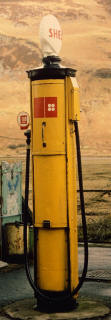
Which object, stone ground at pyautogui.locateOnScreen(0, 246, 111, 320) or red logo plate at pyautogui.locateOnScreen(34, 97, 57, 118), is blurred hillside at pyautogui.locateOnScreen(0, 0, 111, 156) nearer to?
stone ground at pyautogui.locateOnScreen(0, 246, 111, 320)

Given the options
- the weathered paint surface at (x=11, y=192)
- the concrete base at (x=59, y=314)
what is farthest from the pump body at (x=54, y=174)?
the weathered paint surface at (x=11, y=192)

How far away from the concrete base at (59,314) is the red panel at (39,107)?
6.28ft

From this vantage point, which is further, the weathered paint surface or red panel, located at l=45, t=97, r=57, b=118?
the weathered paint surface

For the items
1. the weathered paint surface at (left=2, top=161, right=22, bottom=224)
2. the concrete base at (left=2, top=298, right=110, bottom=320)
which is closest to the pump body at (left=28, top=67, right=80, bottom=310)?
the concrete base at (left=2, top=298, right=110, bottom=320)

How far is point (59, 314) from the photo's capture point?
20.3 ft

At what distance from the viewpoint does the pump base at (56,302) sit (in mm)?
6223

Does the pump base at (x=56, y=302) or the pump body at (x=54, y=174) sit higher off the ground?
the pump body at (x=54, y=174)

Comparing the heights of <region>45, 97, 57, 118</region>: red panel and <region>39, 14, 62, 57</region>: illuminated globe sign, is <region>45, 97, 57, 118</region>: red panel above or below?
below

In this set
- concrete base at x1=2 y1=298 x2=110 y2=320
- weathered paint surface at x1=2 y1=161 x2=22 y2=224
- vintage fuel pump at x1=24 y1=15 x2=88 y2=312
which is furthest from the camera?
weathered paint surface at x1=2 y1=161 x2=22 y2=224

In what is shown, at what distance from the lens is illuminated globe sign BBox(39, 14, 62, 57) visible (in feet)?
20.5

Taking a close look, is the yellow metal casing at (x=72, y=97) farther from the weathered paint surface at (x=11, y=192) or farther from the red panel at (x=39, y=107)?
the weathered paint surface at (x=11, y=192)

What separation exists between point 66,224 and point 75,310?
870mm

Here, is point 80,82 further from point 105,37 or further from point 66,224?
point 66,224

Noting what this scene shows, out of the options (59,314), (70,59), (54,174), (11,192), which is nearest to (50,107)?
(54,174)
